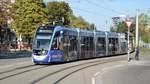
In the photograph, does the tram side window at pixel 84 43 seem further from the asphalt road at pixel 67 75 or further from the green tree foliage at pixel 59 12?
the green tree foliage at pixel 59 12

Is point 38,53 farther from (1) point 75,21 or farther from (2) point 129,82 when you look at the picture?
(1) point 75,21

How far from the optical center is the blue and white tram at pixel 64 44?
33062mm

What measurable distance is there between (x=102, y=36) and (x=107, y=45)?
2.20 meters

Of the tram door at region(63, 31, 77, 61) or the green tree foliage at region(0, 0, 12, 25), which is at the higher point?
the green tree foliage at region(0, 0, 12, 25)

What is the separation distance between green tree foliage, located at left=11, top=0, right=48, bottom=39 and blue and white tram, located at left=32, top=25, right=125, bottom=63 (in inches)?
1467

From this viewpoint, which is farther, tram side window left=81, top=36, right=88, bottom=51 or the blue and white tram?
tram side window left=81, top=36, right=88, bottom=51

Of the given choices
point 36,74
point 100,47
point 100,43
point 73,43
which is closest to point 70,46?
point 73,43

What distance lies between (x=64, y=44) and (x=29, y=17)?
172ft

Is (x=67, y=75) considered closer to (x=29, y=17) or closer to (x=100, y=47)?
(x=100, y=47)

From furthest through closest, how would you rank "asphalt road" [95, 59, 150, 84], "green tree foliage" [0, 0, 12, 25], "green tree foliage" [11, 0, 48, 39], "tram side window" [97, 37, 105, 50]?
1. "green tree foliage" [11, 0, 48, 39]
2. "green tree foliage" [0, 0, 12, 25]
3. "tram side window" [97, 37, 105, 50]
4. "asphalt road" [95, 59, 150, 84]

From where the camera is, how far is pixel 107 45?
53062mm

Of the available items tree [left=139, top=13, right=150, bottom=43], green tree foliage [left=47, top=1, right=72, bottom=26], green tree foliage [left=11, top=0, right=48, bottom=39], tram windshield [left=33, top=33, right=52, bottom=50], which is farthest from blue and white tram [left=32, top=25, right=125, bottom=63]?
tree [left=139, top=13, right=150, bottom=43]

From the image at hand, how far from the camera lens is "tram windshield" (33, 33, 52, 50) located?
109 feet

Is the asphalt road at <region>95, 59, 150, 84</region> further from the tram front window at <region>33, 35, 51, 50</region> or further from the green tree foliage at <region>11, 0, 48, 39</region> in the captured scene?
the green tree foliage at <region>11, 0, 48, 39</region>
